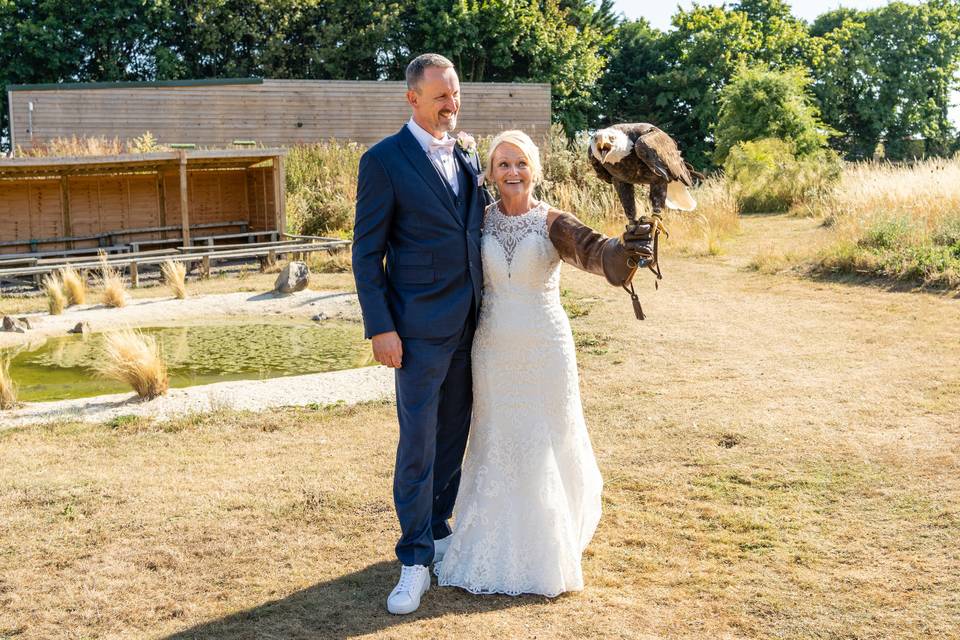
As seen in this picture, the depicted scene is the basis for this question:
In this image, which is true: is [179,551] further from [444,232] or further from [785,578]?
[785,578]

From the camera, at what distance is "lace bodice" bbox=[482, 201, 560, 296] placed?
3.69 metres

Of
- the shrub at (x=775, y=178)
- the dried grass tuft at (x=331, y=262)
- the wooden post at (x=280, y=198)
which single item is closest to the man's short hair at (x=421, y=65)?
the dried grass tuft at (x=331, y=262)

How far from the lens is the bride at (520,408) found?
371 centimetres

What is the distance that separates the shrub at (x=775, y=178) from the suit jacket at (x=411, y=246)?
51.6 feet

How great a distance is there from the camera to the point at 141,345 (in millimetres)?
7695

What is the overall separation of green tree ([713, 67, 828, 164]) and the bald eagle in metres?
22.0

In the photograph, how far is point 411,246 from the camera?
11.9 ft

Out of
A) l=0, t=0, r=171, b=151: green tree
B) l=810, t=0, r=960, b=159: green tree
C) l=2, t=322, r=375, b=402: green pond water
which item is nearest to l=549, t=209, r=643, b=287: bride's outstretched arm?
l=2, t=322, r=375, b=402: green pond water

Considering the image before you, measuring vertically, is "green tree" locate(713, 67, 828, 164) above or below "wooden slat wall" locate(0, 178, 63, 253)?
above

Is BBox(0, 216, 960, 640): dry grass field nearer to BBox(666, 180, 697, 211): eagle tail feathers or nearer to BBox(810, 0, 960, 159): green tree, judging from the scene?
BBox(666, 180, 697, 211): eagle tail feathers

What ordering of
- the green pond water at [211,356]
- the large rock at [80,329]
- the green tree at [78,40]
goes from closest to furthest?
the green pond water at [211,356]
the large rock at [80,329]
the green tree at [78,40]

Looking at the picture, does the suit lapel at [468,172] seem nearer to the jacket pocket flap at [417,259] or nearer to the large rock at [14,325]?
the jacket pocket flap at [417,259]

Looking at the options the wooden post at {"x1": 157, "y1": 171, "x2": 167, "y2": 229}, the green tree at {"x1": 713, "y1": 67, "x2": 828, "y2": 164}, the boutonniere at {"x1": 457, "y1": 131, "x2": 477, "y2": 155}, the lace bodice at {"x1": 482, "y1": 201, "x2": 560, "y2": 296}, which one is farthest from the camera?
the green tree at {"x1": 713, "y1": 67, "x2": 828, "y2": 164}

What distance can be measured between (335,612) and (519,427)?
99 centimetres
